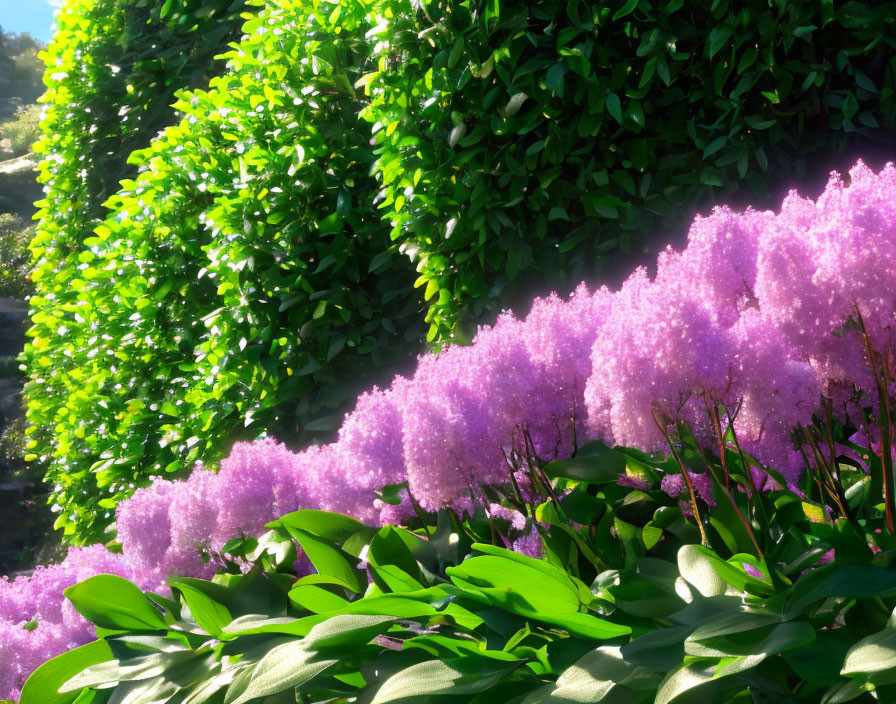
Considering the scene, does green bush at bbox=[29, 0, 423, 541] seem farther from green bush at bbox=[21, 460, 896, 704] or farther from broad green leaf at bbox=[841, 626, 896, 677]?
broad green leaf at bbox=[841, 626, 896, 677]

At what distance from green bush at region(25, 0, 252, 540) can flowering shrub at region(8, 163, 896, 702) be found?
5.14 m

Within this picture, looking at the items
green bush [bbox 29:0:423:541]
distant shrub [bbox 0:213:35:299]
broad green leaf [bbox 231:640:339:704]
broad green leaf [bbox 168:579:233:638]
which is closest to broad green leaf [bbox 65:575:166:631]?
broad green leaf [bbox 168:579:233:638]

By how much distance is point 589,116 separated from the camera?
243 cm

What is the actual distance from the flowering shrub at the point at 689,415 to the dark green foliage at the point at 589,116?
1.10 m

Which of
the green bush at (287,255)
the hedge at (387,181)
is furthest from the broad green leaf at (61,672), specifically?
the green bush at (287,255)

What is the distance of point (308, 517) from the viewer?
1.43 meters

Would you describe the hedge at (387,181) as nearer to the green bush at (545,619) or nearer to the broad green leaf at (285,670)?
the green bush at (545,619)

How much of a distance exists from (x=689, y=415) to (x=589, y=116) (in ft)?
5.13

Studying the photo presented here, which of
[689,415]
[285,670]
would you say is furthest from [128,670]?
[689,415]

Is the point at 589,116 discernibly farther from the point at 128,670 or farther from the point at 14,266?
A: the point at 14,266

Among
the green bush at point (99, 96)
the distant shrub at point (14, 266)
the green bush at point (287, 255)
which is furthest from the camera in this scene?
the distant shrub at point (14, 266)

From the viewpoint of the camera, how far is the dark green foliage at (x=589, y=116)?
7.42 ft

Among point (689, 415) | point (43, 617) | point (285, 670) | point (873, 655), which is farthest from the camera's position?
point (43, 617)

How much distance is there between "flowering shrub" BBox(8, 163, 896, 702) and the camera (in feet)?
3.41
